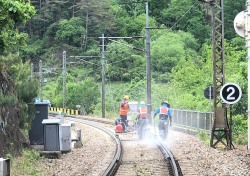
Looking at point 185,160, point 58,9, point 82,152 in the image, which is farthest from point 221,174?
point 58,9

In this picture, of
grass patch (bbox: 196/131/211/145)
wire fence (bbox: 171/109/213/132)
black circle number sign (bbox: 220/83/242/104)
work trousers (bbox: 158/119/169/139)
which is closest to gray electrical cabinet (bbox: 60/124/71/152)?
work trousers (bbox: 158/119/169/139)

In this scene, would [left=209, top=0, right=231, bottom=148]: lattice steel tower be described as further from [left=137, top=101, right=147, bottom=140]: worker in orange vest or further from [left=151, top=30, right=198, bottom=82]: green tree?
[left=151, top=30, right=198, bottom=82]: green tree

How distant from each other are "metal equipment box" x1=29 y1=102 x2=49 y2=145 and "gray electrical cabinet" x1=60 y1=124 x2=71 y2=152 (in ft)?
3.92

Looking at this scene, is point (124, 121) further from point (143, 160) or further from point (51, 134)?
point (143, 160)

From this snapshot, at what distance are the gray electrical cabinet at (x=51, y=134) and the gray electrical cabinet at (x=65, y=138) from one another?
1.47 feet

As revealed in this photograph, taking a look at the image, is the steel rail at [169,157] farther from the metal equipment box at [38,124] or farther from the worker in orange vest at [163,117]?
the metal equipment box at [38,124]

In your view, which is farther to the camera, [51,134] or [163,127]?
[163,127]

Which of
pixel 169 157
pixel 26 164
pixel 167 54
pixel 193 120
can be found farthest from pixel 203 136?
pixel 167 54

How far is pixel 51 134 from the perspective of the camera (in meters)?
19.5

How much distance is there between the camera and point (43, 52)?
326 feet

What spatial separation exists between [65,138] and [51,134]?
0.86m

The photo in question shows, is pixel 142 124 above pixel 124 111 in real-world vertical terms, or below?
below

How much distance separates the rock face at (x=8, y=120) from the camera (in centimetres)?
1684

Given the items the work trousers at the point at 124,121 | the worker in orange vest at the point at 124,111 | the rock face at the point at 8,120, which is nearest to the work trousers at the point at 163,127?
the worker in orange vest at the point at 124,111
